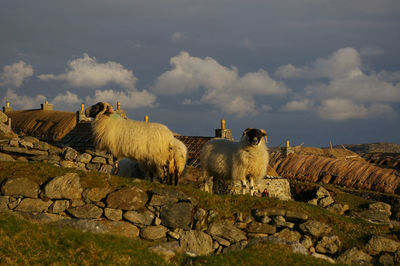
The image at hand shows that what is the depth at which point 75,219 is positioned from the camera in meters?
12.1

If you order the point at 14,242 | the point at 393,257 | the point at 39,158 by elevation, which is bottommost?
the point at 393,257

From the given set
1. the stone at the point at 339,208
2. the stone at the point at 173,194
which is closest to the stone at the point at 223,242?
the stone at the point at 173,194

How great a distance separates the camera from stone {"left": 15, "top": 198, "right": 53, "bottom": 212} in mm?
12820

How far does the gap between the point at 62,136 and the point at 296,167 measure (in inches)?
667

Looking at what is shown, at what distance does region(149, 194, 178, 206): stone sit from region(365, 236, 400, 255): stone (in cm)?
650

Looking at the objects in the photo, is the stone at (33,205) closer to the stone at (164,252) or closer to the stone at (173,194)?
the stone at (173,194)

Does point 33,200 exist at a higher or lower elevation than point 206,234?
higher

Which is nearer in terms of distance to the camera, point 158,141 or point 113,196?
point 113,196

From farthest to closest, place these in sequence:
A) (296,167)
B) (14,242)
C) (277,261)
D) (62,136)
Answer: (62,136) → (296,167) → (277,261) → (14,242)

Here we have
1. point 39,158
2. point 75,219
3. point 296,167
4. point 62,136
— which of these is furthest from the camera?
point 62,136

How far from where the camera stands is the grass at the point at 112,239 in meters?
9.25


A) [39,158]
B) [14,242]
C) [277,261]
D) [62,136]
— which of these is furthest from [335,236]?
[62,136]

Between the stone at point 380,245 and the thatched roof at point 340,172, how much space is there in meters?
11.4

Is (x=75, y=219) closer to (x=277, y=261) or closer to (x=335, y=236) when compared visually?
(x=277, y=261)
